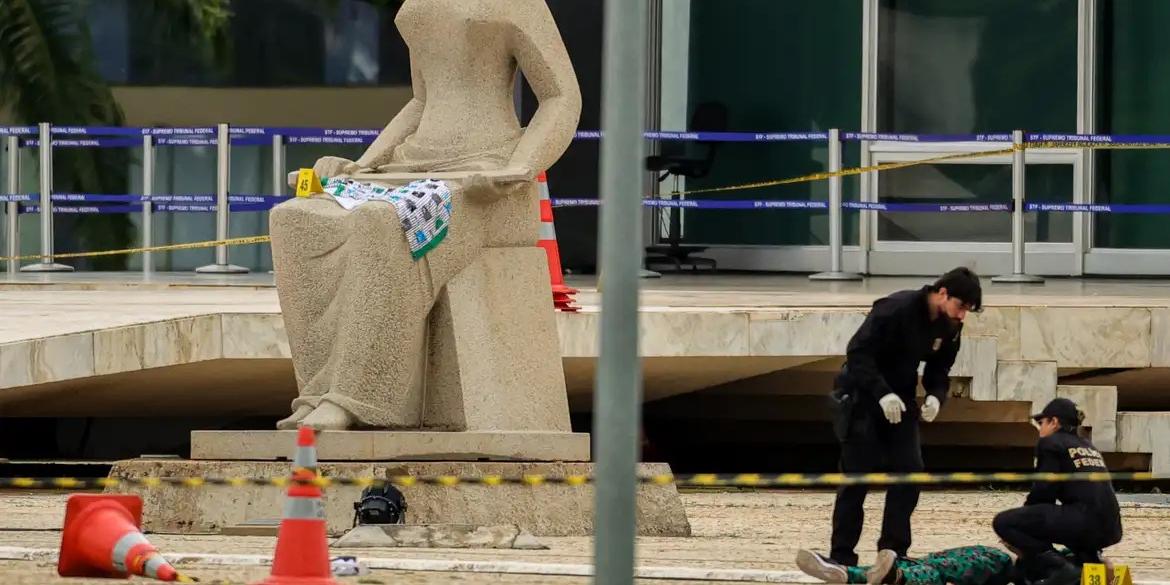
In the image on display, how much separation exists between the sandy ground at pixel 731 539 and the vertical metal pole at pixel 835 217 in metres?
5.14

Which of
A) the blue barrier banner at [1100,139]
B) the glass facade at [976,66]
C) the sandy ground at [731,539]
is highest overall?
the glass facade at [976,66]

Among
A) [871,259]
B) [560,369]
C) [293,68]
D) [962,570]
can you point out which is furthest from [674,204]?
[962,570]

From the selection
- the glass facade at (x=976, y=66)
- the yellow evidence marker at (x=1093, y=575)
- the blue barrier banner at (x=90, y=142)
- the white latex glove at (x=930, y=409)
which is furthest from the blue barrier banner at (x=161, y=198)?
the yellow evidence marker at (x=1093, y=575)

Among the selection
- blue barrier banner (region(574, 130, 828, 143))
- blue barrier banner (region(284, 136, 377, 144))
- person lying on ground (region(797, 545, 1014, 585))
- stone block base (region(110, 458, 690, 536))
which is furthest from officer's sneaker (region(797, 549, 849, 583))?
blue barrier banner (region(284, 136, 377, 144))

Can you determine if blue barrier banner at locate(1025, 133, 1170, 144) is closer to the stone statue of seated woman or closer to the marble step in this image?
the marble step

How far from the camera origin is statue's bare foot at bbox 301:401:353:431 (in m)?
9.62

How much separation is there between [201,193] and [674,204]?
5311 mm

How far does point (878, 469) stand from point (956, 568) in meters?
0.50

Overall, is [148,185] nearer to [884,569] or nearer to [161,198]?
[161,198]

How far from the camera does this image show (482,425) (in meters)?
9.95

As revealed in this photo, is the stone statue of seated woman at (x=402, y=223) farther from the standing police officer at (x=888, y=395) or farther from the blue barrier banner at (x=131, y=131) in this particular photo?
the blue barrier banner at (x=131, y=131)

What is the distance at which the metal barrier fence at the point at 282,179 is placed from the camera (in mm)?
17719

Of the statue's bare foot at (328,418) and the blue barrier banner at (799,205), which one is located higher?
the blue barrier banner at (799,205)

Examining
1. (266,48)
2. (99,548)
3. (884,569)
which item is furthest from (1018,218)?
(99,548)
